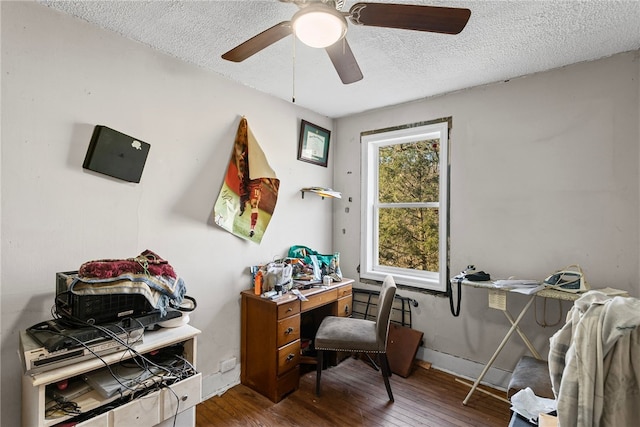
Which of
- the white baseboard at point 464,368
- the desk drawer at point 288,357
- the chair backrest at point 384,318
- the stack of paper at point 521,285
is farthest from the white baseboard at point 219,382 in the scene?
the stack of paper at point 521,285

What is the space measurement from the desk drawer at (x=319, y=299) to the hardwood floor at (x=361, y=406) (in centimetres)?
64

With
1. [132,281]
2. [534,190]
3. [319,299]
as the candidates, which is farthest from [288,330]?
[534,190]

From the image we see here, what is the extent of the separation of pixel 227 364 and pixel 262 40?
2.33 m

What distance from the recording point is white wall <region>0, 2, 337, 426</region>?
1554 millimetres

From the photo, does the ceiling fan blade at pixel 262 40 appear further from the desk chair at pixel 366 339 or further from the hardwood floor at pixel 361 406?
the hardwood floor at pixel 361 406

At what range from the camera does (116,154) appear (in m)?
1.86

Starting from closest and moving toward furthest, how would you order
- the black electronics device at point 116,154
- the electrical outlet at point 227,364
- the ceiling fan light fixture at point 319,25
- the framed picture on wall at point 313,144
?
the ceiling fan light fixture at point 319,25 → the black electronics device at point 116,154 → the electrical outlet at point 227,364 → the framed picture on wall at point 313,144

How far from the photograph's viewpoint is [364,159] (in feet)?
11.0

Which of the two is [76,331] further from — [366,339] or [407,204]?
[407,204]

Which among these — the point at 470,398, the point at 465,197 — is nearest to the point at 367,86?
the point at 465,197

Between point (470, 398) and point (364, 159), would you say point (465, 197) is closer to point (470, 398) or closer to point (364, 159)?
point (364, 159)

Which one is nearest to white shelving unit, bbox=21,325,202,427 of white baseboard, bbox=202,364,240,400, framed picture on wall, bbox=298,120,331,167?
white baseboard, bbox=202,364,240,400

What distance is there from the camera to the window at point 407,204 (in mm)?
2879

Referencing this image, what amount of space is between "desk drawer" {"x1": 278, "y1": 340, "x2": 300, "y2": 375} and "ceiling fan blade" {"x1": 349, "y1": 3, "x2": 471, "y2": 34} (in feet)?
7.21
